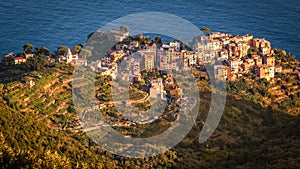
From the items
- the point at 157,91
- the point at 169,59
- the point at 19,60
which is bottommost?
the point at 157,91

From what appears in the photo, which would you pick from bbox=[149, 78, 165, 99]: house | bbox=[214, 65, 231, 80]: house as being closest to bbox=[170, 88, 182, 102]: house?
bbox=[149, 78, 165, 99]: house

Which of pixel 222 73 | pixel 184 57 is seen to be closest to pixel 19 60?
pixel 184 57

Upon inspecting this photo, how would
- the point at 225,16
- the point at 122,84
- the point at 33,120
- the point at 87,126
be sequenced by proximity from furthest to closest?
1. the point at 225,16
2. the point at 122,84
3. the point at 87,126
4. the point at 33,120

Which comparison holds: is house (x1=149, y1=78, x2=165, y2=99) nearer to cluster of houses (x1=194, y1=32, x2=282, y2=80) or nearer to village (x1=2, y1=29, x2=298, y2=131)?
village (x1=2, y1=29, x2=298, y2=131)

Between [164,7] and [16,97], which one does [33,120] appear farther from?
[164,7]

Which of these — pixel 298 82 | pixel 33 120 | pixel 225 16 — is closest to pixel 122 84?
pixel 33 120

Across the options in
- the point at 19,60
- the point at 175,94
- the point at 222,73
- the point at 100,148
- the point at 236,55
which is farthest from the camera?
the point at 236,55

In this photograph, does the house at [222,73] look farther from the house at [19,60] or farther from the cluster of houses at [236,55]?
the house at [19,60]

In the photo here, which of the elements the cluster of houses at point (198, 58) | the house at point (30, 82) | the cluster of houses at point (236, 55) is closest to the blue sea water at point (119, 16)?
the cluster of houses at point (236, 55)

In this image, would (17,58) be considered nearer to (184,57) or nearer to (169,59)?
(169,59)
